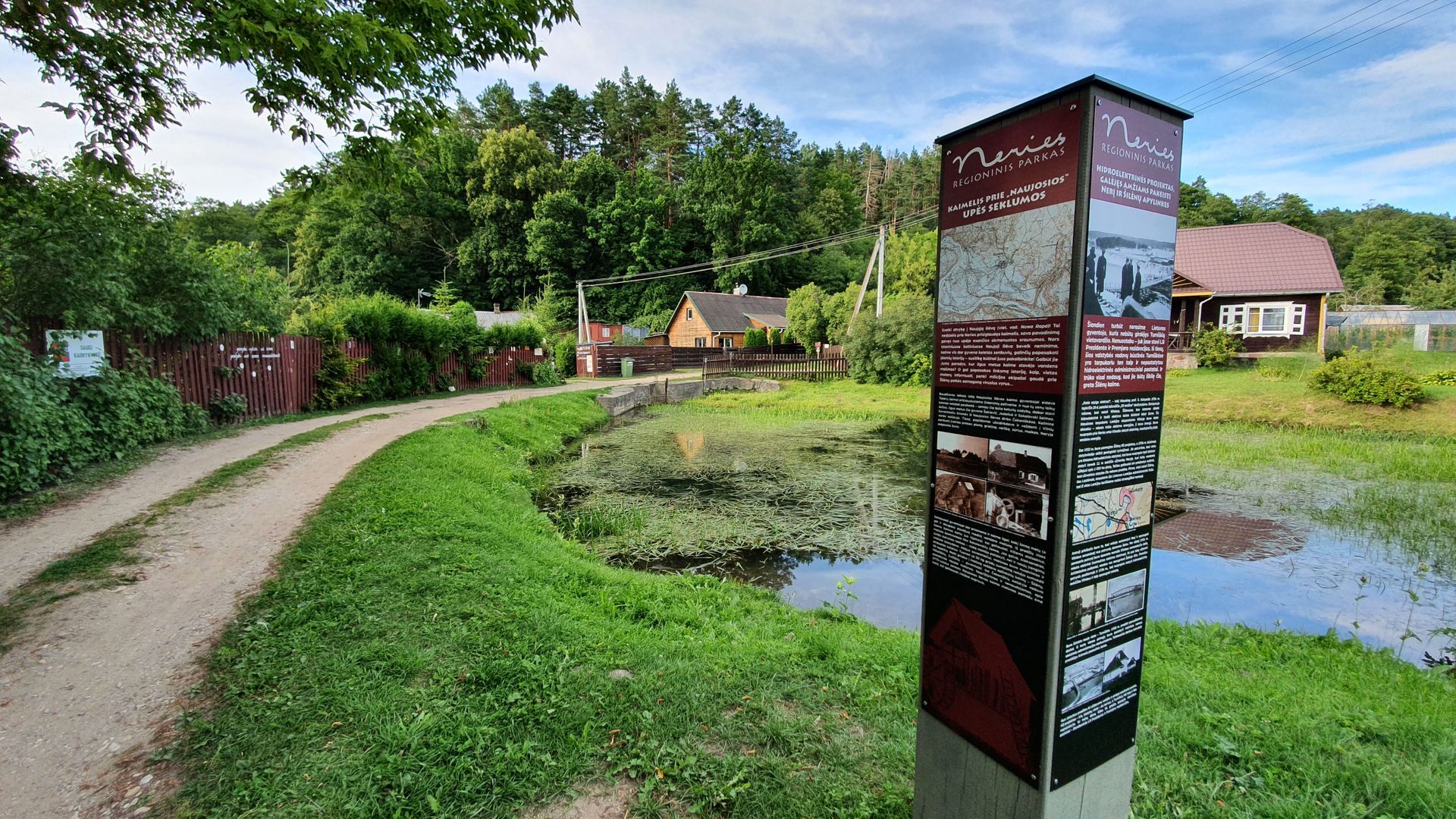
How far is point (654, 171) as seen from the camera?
5772 cm

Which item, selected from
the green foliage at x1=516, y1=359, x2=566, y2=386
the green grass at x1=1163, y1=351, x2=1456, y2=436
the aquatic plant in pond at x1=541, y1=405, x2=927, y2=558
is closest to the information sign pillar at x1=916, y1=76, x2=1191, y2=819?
the aquatic plant in pond at x1=541, y1=405, x2=927, y2=558

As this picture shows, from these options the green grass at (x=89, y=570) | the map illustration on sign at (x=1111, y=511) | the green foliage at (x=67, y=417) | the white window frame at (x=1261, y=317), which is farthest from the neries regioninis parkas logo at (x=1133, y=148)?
the white window frame at (x=1261, y=317)

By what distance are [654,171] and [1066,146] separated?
2370 inches

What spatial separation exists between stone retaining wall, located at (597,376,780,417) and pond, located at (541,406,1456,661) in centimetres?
Result: 865

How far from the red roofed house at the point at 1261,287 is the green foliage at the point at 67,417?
29.8 metres

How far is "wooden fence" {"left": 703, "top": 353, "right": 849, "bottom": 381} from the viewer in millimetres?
27484

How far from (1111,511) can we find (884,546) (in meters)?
5.22

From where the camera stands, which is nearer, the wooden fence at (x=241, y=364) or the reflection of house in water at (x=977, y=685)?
the reflection of house in water at (x=977, y=685)

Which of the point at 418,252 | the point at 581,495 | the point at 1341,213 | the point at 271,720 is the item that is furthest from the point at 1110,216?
the point at 1341,213

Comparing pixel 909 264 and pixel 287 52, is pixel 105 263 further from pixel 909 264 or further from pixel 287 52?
pixel 909 264

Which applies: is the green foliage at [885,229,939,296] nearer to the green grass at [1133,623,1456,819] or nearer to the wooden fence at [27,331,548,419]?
the wooden fence at [27,331,548,419]

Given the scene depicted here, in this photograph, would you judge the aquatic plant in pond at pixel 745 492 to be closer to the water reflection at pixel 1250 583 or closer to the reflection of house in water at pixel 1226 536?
the water reflection at pixel 1250 583

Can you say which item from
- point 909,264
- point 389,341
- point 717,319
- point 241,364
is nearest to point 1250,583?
point 241,364

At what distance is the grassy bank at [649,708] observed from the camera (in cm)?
249
